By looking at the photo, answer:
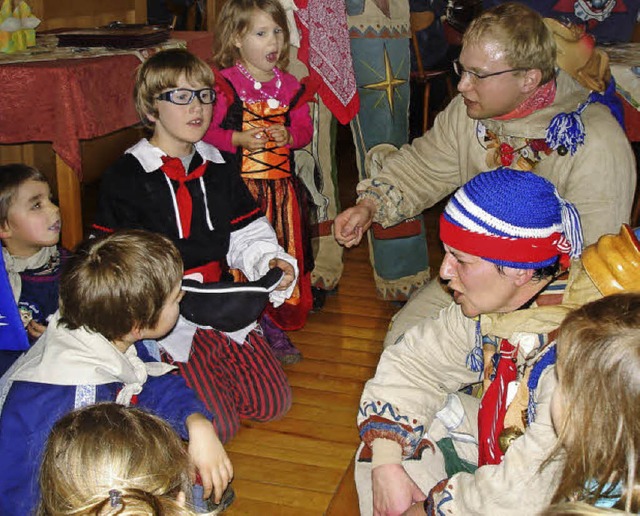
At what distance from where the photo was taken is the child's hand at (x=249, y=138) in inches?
115

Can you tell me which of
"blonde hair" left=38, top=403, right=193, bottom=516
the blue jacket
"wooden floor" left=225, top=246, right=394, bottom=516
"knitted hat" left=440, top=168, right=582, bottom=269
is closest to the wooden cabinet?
"wooden floor" left=225, top=246, right=394, bottom=516

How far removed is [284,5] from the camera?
3.13m

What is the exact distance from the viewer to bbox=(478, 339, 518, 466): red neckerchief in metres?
1.67

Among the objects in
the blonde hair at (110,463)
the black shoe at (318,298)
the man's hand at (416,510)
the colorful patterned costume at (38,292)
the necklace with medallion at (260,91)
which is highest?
the necklace with medallion at (260,91)

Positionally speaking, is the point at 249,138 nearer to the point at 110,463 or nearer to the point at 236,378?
the point at 236,378

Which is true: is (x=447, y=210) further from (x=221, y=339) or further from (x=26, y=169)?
(x=26, y=169)

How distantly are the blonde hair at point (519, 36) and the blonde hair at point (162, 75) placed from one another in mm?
848

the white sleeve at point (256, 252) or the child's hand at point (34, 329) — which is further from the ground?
the white sleeve at point (256, 252)

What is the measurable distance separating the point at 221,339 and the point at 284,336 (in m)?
0.51

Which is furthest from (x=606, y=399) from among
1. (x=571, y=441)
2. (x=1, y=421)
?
(x=1, y=421)

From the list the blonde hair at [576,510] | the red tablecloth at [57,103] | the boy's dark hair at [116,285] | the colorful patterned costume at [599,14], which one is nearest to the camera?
the blonde hair at [576,510]

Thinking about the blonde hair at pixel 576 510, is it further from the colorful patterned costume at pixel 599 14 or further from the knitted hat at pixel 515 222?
the colorful patterned costume at pixel 599 14

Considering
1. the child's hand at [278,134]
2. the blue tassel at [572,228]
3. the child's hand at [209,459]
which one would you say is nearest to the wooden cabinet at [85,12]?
Answer: the child's hand at [278,134]

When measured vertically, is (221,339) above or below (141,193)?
below
